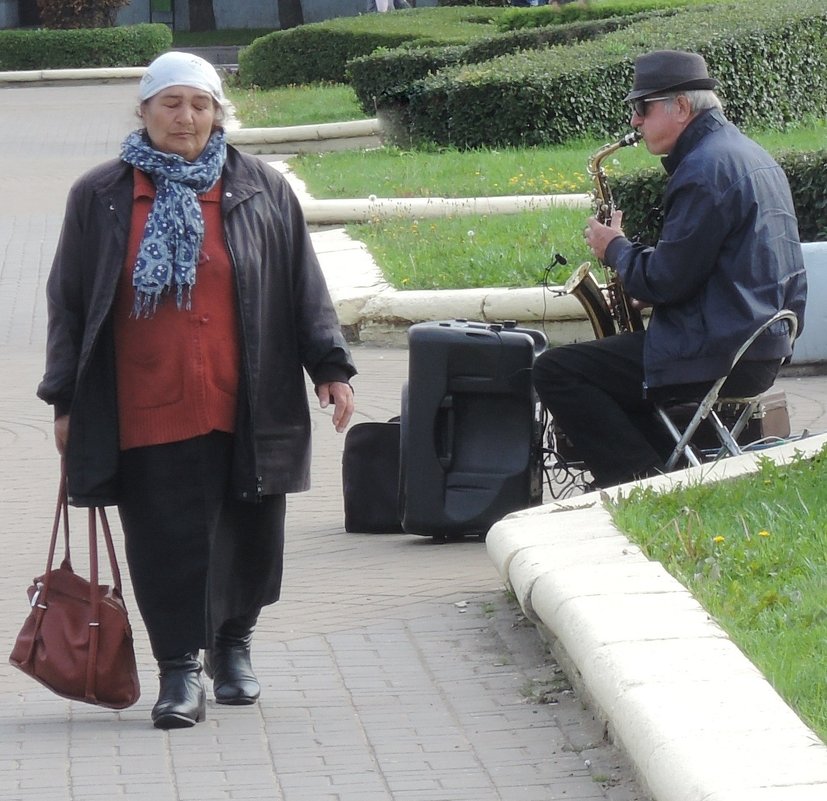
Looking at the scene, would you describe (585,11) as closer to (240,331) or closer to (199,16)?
(240,331)

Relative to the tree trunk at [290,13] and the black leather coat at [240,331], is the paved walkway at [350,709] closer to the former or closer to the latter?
→ the black leather coat at [240,331]

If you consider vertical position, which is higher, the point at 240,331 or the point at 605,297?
the point at 240,331

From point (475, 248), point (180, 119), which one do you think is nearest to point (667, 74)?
point (180, 119)

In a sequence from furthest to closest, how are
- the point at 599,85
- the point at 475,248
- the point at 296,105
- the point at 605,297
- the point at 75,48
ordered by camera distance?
the point at 75,48, the point at 296,105, the point at 599,85, the point at 475,248, the point at 605,297

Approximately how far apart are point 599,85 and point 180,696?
11818 millimetres

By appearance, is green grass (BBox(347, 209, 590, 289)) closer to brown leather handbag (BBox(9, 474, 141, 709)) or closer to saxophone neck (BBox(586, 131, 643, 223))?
saxophone neck (BBox(586, 131, 643, 223))

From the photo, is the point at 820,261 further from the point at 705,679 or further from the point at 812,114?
the point at 812,114

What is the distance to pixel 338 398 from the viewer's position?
4461 mm

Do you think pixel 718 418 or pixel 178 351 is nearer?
pixel 178 351

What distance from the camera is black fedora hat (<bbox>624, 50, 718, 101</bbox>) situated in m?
5.59

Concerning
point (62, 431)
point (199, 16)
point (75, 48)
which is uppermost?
point (62, 431)

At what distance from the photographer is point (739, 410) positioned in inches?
236

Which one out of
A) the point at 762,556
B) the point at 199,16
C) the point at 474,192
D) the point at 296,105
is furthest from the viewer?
the point at 199,16

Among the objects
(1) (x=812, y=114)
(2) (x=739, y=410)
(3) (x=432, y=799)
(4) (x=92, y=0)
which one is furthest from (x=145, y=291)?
(4) (x=92, y=0)
